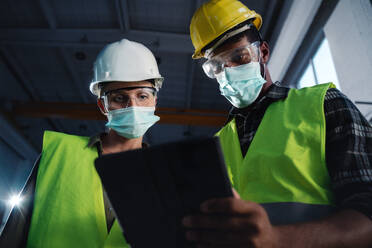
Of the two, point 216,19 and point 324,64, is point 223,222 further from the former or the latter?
point 324,64

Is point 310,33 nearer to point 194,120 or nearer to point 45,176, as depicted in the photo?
point 194,120

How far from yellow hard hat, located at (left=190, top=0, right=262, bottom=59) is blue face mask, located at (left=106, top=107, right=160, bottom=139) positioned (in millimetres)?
732

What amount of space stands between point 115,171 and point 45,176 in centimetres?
110

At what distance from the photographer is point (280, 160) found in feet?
4.38

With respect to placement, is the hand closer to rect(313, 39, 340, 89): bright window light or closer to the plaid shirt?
the plaid shirt

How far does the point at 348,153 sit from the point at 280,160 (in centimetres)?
30

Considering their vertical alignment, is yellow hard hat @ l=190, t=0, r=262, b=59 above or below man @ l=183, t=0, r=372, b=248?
above

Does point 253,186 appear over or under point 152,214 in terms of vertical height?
over

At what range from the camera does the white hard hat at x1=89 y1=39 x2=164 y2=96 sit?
217 centimetres

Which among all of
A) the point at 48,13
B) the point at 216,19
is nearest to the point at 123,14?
the point at 48,13

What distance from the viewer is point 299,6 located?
14.4 ft

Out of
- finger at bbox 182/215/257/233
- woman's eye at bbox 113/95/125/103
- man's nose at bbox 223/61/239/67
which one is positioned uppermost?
man's nose at bbox 223/61/239/67

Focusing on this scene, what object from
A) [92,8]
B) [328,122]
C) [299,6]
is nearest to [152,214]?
[328,122]

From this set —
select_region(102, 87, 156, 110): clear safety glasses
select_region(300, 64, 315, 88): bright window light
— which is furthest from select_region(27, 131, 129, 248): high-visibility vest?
select_region(300, 64, 315, 88): bright window light
